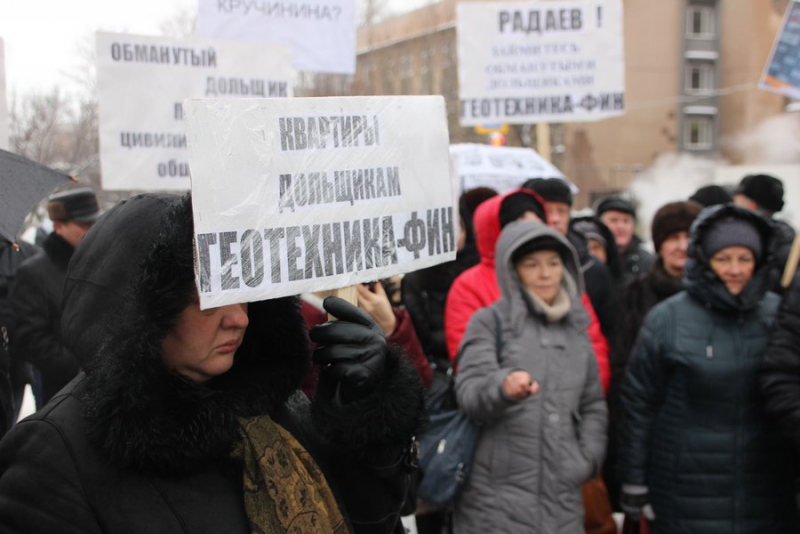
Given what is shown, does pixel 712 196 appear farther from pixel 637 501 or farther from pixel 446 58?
pixel 446 58

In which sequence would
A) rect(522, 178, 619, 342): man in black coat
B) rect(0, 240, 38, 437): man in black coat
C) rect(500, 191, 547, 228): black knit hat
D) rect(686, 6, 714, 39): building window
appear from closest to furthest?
rect(0, 240, 38, 437): man in black coat → rect(500, 191, 547, 228): black knit hat → rect(522, 178, 619, 342): man in black coat → rect(686, 6, 714, 39): building window

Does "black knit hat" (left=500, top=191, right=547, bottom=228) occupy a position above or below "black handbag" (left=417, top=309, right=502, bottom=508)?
above

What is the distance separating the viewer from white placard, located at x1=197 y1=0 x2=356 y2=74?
6.07m

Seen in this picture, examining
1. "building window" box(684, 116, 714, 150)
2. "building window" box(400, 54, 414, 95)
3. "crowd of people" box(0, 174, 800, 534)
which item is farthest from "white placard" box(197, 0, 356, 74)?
"building window" box(684, 116, 714, 150)

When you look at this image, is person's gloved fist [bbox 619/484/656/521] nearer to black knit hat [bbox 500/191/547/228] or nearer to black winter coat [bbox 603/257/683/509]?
black winter coat [bbox 603/257/683/509]

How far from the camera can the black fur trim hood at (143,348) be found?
1.63m

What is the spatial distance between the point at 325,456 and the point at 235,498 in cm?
31

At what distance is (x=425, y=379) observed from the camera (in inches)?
141

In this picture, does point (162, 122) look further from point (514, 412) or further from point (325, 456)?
point (325, 456)

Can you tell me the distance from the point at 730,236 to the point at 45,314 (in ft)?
12.4

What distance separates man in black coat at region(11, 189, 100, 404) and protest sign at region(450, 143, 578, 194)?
3.61 m

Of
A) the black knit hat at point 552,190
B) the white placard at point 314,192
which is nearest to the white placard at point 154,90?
the black knit hat at point 552,190

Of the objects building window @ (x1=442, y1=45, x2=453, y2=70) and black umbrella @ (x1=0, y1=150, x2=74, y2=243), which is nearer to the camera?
black umbrella @ (x1=0, y1=150, x2=74, y2=243)

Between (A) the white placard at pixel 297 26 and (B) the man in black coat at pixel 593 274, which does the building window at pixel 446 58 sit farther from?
(B) the man in black coat at pixel 593 274
